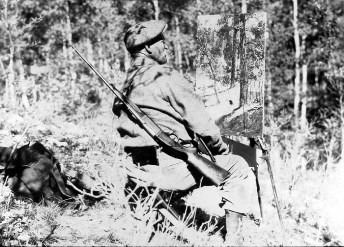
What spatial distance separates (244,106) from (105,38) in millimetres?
15538

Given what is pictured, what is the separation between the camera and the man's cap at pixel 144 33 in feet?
9.44

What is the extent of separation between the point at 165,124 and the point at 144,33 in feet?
2.25

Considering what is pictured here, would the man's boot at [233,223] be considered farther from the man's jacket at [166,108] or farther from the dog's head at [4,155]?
the dog's head at [4,155]

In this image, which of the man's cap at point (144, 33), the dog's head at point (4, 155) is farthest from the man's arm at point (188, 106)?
the dog's head at point (4, 155)

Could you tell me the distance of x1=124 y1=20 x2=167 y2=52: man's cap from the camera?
9.44ft

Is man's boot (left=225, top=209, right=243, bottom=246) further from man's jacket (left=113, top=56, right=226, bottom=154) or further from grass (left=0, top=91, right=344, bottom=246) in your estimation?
man's jacket (left=113, top=56, right=226, bottom=154)

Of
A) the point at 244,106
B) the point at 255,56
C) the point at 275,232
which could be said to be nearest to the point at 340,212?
the point at 275,232

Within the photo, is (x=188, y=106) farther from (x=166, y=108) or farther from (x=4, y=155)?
(x=4, y=155)

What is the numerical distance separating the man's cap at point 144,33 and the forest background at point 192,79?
4.33 feet

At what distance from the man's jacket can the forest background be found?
805 millimetres

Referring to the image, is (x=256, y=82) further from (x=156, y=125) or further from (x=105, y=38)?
(x=105, y=38)

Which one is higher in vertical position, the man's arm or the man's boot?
the man's arm

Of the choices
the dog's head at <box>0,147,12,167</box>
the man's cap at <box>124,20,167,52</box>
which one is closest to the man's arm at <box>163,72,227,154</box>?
the man's cap at <box>124,20,167,52</box>

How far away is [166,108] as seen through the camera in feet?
9.11
